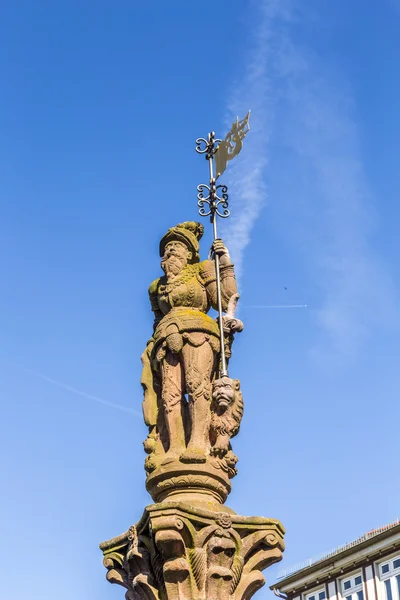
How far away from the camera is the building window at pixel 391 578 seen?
5194 cm

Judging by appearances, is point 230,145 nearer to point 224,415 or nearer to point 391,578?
point 224,415

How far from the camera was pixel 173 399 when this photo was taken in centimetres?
1240

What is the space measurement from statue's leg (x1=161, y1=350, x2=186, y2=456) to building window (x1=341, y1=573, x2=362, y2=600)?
144 feet

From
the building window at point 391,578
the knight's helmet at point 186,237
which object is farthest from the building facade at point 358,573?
the knight's helmet at point 186,237

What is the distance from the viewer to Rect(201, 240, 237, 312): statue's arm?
13102 mm

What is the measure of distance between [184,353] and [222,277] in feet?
3.99

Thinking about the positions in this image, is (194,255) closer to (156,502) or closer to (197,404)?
(197,404)

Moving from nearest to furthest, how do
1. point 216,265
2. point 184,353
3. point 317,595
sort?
point 184,353 → point 216,265 → point 317,595

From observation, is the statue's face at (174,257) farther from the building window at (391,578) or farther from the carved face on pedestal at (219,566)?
the building window at (391,578)

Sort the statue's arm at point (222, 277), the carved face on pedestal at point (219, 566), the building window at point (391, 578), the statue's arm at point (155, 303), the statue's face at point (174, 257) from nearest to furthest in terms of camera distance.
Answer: the carved face on pedestal at point (219, 566)
the statue's arm at point (222, 277)
the statue's face at point (174, 257)
the statue's arm at point (155, 303)
the building window at point (391, 578)

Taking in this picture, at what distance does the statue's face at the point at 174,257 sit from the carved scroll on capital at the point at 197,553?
3372mm

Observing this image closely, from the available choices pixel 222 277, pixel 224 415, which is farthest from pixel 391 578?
pixel 224 415

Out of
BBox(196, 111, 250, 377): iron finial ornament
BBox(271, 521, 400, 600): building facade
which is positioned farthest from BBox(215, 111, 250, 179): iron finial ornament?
BBox(271, 521, 400, 600): building facade

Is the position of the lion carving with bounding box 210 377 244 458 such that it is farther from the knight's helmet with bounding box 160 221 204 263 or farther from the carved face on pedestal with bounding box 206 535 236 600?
the knight's helmet with bounding box 160 221 204 263
